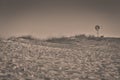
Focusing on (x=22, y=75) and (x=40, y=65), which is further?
(x=40, y=65)

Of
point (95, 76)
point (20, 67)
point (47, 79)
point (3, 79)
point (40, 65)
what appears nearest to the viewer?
point (3, 79)

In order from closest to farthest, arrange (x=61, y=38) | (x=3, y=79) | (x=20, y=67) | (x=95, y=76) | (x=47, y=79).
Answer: (x=3, y=79), (x=47, y=79), (x=95, y=76), (x=20, y=67), (x=61, y=38)

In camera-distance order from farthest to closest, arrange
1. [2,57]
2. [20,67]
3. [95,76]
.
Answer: [2,57] < [20,67] < [95,76]

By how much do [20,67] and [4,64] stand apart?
28.5 inches

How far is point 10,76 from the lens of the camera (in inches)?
345

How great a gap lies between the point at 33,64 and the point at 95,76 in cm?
296

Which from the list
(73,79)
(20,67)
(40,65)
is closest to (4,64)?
(20,67)

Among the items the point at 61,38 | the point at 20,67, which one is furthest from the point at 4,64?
the point at 61,38

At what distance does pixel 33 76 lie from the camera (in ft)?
29.8

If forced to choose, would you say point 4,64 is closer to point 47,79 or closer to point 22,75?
point 22,75

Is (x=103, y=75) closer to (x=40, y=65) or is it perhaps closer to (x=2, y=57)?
(x=40, y=65)

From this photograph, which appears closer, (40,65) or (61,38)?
(40,65)

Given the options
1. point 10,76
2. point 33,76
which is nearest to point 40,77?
point 33,76

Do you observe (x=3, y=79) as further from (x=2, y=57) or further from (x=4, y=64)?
(x=2, y=57)
